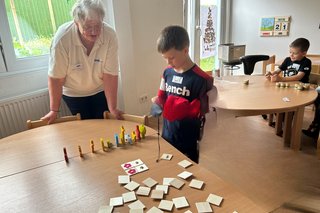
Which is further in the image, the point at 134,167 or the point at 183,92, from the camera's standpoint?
the point at 183,92

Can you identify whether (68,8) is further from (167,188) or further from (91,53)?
(167,188)

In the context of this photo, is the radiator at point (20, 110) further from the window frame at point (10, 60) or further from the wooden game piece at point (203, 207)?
the wooden game piece at point (203, 207)

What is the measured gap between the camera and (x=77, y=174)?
106 cm

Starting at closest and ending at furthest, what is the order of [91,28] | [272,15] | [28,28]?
1. [91,28]
2. [28,28]
3. [272,15]

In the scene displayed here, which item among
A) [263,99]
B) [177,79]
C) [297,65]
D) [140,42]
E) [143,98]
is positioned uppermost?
[140,42]

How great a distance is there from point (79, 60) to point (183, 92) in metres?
0.77

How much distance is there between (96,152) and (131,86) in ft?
5.46

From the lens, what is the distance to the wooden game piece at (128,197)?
896 mm

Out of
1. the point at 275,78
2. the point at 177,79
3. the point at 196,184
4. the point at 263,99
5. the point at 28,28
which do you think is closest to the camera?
the point at 196,184

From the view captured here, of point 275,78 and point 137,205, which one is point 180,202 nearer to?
point 137,205

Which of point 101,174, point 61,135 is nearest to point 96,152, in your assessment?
point 101,174

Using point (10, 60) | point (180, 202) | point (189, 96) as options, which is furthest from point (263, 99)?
point (10, 60)


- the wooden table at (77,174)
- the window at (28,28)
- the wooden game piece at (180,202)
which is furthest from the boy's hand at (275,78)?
the window at (28,28)

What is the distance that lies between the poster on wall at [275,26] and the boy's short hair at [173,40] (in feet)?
9.01
